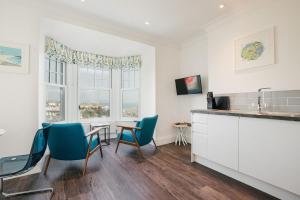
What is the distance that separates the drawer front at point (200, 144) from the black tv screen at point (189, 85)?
3.87ft

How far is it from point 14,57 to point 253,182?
3606mm

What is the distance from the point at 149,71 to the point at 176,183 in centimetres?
269

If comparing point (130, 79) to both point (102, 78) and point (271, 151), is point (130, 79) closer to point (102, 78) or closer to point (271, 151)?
point (102, 78)

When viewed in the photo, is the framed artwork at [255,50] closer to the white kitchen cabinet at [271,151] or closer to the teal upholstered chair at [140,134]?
the white kitchen cabinet at [271,151]

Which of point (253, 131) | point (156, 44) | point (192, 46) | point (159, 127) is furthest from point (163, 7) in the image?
point (159, 127)

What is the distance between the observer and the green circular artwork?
222 centimetres

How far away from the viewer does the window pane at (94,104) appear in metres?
3.99

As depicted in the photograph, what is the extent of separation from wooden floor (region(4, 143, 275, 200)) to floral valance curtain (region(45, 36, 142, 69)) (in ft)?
7.38

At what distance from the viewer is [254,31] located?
7.52 ft

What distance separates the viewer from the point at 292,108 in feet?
6.38

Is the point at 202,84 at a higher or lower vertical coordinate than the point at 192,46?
lower

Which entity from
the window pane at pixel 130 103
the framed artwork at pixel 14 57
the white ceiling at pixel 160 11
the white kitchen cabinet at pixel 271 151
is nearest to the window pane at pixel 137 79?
the window pane at pixel 130 103

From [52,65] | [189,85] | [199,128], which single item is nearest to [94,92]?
[52,65]

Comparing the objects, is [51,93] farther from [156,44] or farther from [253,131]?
[253,131]
